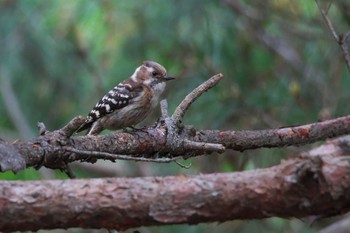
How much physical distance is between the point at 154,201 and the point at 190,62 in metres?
Result: 6.78

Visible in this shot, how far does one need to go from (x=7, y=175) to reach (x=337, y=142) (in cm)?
636

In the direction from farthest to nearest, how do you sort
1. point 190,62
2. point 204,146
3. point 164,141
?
point 190,62 < point 164,141 < point 204,146

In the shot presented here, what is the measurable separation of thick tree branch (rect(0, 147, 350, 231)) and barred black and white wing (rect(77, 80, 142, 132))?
3.29 m

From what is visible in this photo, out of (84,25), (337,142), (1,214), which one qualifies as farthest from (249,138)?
(84,25)

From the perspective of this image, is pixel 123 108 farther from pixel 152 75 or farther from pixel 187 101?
pixel 187 101

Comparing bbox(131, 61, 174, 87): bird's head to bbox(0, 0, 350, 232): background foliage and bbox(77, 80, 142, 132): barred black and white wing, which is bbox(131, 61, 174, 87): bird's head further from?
bbox(0, 0, 350, 232): background foliage

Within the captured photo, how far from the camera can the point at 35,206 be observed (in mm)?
2686

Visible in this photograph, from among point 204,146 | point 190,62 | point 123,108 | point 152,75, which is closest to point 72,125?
point 204,146

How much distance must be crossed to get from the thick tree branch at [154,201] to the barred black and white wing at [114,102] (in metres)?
3.29

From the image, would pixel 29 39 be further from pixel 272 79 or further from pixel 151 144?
pixel 151 144

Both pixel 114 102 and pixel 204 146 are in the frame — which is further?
pixel 114 102

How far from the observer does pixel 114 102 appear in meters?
6.21

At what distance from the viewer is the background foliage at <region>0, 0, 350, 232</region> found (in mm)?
7891

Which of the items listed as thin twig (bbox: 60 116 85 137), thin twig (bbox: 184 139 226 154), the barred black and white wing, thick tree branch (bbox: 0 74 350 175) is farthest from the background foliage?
thin twig (bbox: 60 116 85 137)
